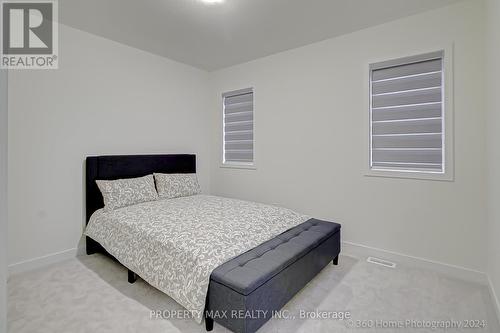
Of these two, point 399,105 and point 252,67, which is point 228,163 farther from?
point 399,105

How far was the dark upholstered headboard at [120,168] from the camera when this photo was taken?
2920mm

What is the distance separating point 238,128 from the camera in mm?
4223

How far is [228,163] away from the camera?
430cm

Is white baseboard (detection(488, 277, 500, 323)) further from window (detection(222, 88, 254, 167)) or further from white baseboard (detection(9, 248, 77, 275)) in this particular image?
white baseboard (detection(9, 248, 77, 275))

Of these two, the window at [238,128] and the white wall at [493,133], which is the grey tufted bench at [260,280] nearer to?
the white wall at [493,133]

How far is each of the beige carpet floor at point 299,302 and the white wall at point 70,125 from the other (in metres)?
0.51

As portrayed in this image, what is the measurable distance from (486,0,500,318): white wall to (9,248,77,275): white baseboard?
3969mm

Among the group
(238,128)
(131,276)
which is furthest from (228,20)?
(131,276)

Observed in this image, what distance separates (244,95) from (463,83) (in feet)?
9.02

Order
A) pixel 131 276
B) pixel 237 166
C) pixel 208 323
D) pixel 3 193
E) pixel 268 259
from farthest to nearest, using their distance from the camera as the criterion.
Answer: pixel 237 166, pixel 131 276, pixel 268 259, pixel 208 323, pixel 3 193

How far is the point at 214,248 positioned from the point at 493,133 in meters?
2.29

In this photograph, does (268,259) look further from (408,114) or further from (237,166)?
(237,166)

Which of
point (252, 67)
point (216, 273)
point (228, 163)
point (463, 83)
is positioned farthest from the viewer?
point (228, 163)

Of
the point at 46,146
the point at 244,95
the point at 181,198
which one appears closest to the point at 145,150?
the point at 181,198
